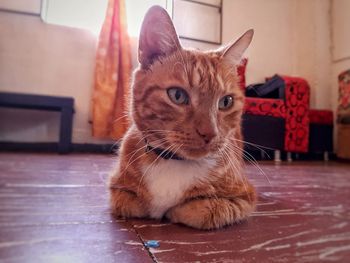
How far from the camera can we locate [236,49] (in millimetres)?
935

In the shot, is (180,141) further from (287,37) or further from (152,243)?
(287,37)

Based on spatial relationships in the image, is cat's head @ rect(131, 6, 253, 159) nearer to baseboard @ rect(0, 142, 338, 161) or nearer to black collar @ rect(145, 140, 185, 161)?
black collar @ rect(145, 140, 185, 161)

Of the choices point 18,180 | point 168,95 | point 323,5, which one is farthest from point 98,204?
point 323,5

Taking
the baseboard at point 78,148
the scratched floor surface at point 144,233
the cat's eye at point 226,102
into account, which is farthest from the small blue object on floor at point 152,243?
the baseboard at point 78,148

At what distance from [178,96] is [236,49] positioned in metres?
0.30

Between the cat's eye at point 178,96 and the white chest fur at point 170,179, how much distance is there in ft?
0.53

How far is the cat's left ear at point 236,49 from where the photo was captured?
0.92 meters

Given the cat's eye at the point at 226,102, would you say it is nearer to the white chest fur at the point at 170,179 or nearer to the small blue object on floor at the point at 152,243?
the white chest fur at the point at 170,179

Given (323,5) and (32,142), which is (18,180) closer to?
(32,142)

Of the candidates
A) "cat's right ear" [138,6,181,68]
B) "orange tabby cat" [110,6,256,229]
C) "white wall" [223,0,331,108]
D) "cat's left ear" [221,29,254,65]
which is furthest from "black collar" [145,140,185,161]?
"white wall" [223,0,331,108]

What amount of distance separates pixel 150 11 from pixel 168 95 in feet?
0.82

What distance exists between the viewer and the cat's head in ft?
2.40

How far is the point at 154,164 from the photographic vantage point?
0.81m

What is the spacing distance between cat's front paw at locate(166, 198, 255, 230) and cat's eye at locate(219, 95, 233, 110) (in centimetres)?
25
